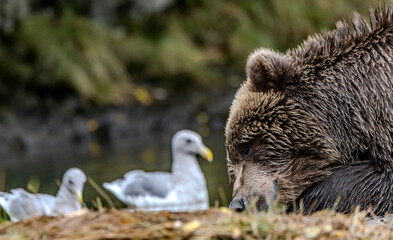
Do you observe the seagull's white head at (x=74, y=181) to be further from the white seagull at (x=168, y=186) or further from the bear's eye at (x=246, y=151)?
the bear's eye at (x=246, y=151)

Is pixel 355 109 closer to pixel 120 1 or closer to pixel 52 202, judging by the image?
pixel 52 202

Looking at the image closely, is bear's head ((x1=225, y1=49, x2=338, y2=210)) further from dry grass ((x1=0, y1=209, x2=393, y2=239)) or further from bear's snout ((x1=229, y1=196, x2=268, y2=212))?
dry grass ((x1=0, y1=209, x2=393, y2=239))

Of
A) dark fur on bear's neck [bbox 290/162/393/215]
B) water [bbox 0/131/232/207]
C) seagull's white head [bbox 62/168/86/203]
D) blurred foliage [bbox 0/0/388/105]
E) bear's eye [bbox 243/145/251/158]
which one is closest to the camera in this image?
dark fur on bear's neck [bbox 290/162/393/215]

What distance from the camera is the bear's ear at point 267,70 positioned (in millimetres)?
4859

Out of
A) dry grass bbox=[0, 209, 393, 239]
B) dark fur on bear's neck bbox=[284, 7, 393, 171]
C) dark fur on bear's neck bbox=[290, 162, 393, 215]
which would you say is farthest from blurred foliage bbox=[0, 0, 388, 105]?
dry grass bbox=[0, 209, 393, 239]

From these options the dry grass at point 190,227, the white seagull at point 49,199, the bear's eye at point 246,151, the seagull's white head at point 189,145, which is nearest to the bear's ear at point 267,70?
the bear's eye at point 246,151

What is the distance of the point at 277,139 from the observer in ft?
15.9

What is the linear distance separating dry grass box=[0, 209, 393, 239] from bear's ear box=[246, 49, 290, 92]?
1.75 m

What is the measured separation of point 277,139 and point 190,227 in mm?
1928

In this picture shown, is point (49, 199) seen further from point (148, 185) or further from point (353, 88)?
point (353, 88)

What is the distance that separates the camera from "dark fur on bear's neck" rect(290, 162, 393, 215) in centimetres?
464

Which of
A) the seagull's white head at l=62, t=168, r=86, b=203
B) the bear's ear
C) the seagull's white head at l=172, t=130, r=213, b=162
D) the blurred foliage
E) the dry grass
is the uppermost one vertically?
the blurred foliage

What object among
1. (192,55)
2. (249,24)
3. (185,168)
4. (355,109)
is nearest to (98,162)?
(185,168)

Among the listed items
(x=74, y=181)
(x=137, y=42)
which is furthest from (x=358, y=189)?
(x=137, y=42)
